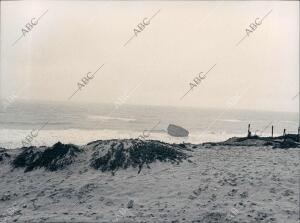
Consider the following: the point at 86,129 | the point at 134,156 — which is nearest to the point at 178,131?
the point at 86,129

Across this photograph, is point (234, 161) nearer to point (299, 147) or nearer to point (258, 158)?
point (258, 158)

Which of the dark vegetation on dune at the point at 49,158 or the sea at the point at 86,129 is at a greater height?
the sea at the point at 86,129

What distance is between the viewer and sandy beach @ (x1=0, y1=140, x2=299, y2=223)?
715 inches

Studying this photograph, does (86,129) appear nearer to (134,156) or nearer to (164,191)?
(134,156)

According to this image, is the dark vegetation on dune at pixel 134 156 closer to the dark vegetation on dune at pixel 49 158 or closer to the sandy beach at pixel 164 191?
the sandy beach at pixel 164 191

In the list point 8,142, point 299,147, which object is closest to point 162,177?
point 299,147

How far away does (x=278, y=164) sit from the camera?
23.6 m

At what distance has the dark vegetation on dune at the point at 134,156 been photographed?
24.0 meters

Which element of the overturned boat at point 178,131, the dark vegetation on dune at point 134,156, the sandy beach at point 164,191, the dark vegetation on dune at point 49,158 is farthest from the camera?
the overturned boat at point 178,131

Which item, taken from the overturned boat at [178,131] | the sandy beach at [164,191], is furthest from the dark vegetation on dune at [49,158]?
the overturned boat at [178,131]

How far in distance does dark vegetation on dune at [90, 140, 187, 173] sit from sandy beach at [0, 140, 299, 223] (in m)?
0.41

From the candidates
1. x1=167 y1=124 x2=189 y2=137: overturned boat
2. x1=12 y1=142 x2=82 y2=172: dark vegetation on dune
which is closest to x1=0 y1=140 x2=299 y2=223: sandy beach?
x1=12 y1=142 x2=82 y2=172: dark vegetation on dune

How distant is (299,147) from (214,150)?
227 inches

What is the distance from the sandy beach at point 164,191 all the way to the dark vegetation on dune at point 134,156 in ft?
1.36
